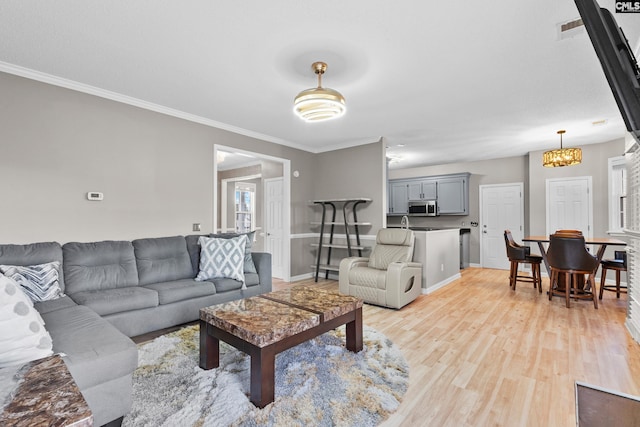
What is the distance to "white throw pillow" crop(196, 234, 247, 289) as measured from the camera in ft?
11.2

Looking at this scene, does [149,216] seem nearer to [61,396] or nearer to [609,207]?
[61,396]

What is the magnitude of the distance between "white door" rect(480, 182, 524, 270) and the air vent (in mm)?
4892

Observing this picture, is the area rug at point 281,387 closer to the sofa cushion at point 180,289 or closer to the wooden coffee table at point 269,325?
the wooden coffee table at point 269,325

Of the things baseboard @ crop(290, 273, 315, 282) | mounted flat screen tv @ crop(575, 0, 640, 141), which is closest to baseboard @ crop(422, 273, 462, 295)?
baseboard @ crop(290, 273, 315, 282)

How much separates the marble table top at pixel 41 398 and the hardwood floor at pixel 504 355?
1.56 m

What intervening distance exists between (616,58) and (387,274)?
3.25m

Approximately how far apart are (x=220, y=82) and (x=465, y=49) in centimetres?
229

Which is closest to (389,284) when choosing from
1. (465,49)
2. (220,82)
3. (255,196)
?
(465,49)

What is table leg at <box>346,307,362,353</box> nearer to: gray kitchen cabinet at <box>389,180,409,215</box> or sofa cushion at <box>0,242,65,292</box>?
sofa cushion at <box>0,242,65,292</box>

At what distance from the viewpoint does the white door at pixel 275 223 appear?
575 cm

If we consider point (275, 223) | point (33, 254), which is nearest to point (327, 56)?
point (33, 254)

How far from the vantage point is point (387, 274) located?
3762 millimetres

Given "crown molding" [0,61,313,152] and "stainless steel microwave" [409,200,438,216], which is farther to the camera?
"stainless steel microwave" [409,200,438,216]

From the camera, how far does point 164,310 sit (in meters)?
2.87
